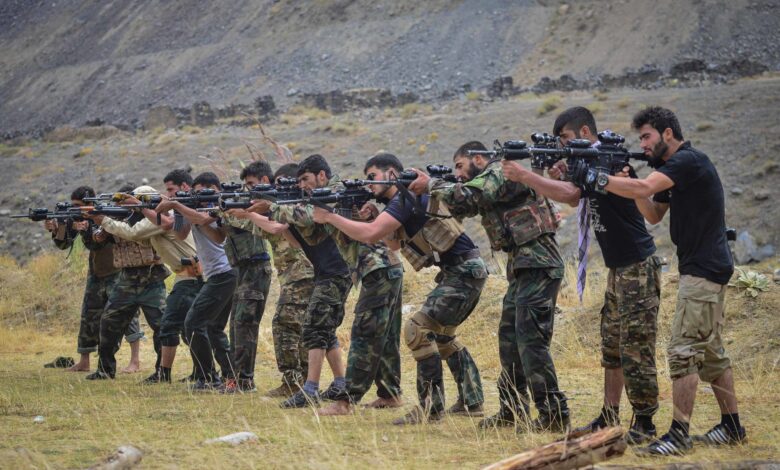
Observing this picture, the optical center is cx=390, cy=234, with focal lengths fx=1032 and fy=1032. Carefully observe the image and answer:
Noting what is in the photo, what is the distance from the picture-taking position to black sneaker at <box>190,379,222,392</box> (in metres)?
9.91

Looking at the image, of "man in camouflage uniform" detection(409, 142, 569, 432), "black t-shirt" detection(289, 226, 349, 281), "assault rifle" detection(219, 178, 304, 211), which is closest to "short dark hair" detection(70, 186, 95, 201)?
"assault rifle" detection(219, 178, 304, 211)

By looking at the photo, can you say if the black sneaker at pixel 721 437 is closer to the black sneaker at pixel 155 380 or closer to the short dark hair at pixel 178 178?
the black sneaker at pixel 155 380

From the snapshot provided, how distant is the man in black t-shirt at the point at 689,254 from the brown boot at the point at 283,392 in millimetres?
3892

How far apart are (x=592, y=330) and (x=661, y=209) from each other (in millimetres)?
5444

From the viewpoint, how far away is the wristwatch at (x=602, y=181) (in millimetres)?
6223

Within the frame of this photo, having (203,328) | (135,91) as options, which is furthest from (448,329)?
(135,91)

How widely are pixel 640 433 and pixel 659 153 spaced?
1795 mm

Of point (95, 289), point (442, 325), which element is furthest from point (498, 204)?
point (95, 289)

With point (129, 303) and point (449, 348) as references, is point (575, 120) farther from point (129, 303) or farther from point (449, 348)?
point (129, 303)

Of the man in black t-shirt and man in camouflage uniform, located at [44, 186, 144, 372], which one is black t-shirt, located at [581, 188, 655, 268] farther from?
man in camouflage uniform, located at [44, 186, 144, 372]

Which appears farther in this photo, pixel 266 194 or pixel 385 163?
pixel 266 194

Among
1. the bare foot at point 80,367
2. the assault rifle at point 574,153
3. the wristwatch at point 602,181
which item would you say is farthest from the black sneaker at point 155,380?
the wristwatch at point 602,181

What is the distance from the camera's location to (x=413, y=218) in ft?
25.6

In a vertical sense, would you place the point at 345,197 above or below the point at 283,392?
above
